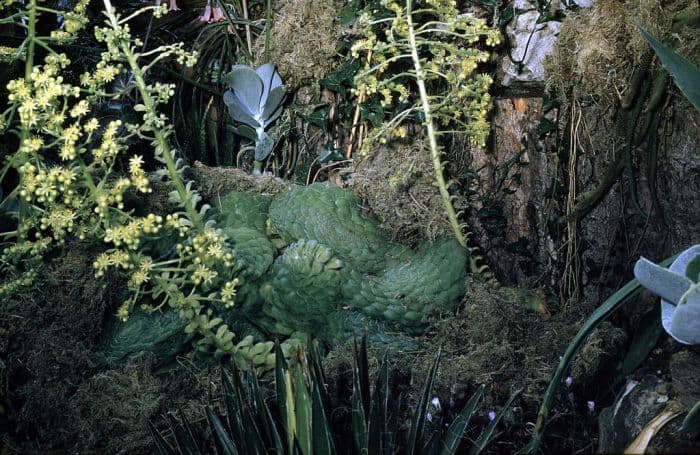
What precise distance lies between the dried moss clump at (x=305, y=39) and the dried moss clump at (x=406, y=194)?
1.21 ft

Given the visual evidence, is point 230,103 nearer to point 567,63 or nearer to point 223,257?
point 223,257

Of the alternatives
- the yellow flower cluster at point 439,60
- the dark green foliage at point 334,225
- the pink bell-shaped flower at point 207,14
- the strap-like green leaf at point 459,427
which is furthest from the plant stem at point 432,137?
the pink bell-shaped flower at point 207,14

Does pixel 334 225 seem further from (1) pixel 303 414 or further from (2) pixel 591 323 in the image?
(2) pixel 591 323

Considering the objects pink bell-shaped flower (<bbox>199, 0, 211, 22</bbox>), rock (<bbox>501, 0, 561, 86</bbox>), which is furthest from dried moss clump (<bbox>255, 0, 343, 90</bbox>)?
rock (<bbox>501, 0, 561, 86</bbox>)

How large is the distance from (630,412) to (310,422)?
677mm

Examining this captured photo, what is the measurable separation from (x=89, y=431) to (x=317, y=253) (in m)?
0.64

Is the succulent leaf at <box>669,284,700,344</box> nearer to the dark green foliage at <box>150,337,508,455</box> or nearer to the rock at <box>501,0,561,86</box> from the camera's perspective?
the dark green foliage at <box>150,337,508,455</box>

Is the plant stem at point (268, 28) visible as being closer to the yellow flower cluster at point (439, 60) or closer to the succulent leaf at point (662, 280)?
the yellow flower cluster at point (439, 60)

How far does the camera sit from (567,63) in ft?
5.32

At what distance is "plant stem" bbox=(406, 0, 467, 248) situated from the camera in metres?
1.48

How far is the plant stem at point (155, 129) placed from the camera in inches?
48.6

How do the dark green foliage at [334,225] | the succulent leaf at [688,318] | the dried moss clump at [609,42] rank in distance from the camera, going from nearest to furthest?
the succulent leaf at [688,318] → the dried moss clump at [609,42] → the dark green foliage at [334,225]

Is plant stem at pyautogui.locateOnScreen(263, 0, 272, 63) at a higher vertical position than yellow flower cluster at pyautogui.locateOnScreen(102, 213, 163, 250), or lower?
higher

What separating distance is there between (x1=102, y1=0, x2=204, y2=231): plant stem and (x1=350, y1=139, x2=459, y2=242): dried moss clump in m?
0.51
